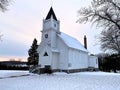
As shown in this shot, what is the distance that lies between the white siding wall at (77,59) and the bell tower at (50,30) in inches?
152

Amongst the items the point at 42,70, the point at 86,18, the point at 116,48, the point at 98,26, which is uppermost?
the point at 86,18

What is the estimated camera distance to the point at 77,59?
28781 mm

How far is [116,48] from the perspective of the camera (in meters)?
28.2

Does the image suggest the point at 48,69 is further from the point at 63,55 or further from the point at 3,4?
the point at 3,4

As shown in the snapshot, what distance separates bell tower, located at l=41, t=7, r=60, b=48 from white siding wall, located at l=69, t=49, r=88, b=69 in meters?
3.87

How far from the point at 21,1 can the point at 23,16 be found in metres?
4.07

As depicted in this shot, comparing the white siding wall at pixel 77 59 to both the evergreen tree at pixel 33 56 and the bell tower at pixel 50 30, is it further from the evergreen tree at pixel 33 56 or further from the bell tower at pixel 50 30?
the evergreen tree at pixel 33 56

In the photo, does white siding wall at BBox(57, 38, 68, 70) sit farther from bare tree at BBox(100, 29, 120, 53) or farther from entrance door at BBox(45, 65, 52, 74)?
bare tree at BBox(100, 29, 120, 53)

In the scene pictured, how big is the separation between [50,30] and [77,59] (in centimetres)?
812

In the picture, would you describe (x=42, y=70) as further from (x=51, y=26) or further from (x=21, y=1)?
(x=21, y=1)

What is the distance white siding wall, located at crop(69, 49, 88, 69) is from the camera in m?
26.4

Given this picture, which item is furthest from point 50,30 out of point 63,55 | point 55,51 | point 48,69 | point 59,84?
point 59,84

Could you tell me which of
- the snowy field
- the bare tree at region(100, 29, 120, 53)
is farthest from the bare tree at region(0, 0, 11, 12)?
the bare tree at region(100, 29, 120, 53)

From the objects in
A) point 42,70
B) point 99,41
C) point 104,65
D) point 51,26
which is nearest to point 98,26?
point 99,41
